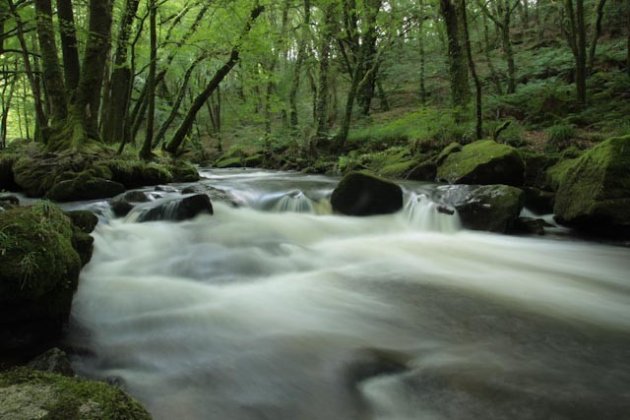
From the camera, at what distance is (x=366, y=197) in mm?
8336

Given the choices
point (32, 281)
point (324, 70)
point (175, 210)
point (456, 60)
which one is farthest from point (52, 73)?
point (456, 60)

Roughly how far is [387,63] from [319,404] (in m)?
19.7

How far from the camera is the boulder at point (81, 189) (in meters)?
8.15

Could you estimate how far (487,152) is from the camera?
9.02 meters

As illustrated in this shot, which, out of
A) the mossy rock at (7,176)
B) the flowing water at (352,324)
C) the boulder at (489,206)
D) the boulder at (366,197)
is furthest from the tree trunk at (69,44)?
the boulder at (489,206)

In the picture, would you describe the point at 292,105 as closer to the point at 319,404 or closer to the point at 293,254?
the point at 293,254

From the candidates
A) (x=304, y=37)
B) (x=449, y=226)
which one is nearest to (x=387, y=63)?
(x=304, y=37)

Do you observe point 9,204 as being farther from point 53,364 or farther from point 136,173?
point 136,173

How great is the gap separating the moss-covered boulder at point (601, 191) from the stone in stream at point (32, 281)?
22.4 feet

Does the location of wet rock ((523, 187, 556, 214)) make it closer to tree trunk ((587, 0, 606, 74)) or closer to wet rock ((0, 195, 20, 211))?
wet rock ((0, 195, 20, 211))

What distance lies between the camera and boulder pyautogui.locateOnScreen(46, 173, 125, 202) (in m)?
8.15

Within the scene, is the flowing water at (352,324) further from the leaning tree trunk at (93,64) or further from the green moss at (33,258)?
the leaning tree trunk at (93,64)

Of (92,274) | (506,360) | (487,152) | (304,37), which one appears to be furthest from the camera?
(304,37)

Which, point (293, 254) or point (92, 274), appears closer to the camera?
point (92, 274)
